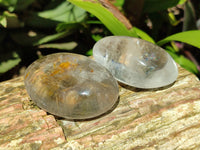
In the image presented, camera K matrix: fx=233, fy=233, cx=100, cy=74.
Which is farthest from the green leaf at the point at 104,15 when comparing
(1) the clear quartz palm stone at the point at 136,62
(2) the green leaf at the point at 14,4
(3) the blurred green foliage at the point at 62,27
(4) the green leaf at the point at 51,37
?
(2) the green leaf at the point at 14,4

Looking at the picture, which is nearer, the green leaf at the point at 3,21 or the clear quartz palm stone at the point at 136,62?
the clear quartz palm stone at the point at 136,62

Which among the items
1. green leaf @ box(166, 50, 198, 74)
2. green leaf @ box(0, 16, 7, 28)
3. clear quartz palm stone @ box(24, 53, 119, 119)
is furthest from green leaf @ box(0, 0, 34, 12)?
green leaf @ box(166, 50, 198, 74)

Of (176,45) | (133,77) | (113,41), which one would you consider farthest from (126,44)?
(176,45)

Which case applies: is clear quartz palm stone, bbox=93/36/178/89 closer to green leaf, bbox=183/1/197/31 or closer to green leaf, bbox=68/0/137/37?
green leaf, bbox=68/0/137/37

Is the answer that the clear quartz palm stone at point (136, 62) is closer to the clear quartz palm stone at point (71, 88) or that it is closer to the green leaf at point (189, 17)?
the clear quartz palm stone at point (71, 88)

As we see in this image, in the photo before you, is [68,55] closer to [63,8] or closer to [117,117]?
[117,117]

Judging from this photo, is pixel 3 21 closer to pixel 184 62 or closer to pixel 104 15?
pixel 104 15
